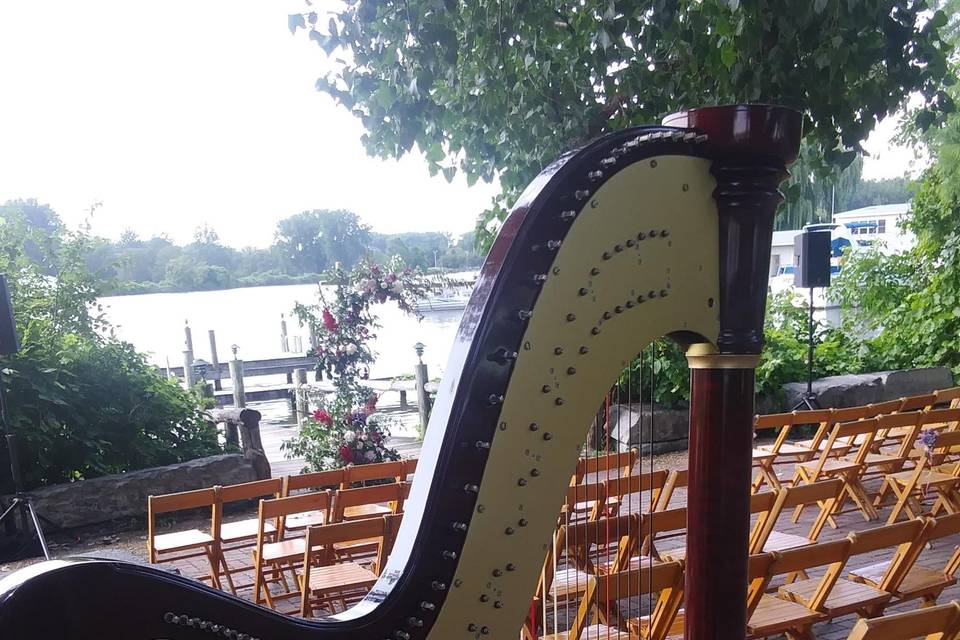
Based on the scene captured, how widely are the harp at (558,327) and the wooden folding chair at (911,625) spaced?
1.03 meters

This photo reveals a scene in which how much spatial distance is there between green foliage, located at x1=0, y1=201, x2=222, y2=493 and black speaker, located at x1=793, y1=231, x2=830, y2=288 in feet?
19.3

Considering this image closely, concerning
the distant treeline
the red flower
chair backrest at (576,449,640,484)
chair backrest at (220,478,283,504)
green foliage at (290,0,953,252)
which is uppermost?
green foliage at (290,0,953,252)

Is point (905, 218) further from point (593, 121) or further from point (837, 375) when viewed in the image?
point (593, 121)

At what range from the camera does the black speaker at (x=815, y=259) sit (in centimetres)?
768

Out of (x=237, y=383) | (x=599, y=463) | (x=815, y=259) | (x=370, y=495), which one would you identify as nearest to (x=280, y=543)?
(x=370, y=495)

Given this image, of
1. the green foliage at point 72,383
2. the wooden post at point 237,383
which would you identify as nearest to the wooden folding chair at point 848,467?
the green foliage at point 72,383

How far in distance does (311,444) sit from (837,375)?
20.5 ft

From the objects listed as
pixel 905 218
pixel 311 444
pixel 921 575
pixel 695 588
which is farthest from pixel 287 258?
pixel 905 218

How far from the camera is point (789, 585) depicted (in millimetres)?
3062

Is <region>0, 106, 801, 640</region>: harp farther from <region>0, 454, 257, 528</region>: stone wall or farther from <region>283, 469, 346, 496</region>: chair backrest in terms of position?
<region>0, 454, 257, 528</region>: stone wall

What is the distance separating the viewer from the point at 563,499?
3.81ft

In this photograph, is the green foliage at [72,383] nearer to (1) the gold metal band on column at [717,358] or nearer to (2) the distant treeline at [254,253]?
(2) the distant treeline at [254,253]

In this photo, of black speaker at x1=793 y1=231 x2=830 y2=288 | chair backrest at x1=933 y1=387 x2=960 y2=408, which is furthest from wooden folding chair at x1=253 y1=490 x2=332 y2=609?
black speaker at x1=793 y1=231 x2=830 y2=288

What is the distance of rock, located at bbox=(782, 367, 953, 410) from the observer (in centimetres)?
815
